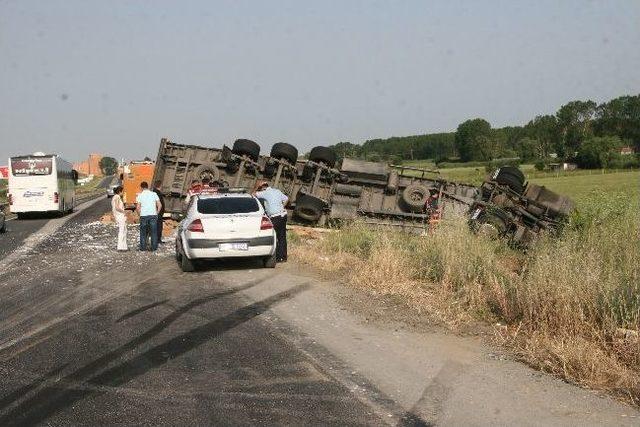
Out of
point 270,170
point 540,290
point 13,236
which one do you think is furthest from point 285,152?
point 540,290

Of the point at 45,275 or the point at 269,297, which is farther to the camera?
the point at 45,275

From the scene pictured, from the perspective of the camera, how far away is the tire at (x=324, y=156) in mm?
21141

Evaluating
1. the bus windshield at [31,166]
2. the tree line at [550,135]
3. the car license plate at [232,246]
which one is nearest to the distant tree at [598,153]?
the tree line at [550,135]

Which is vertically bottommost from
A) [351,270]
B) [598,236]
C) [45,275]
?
[45,275]

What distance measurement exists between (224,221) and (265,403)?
7734mm

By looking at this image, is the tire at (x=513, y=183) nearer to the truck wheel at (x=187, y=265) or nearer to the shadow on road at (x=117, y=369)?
the truck wheel at (x=187, y=265)

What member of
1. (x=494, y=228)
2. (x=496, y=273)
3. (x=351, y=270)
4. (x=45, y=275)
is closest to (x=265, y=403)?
(x=496, y=273)

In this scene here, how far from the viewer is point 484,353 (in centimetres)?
693

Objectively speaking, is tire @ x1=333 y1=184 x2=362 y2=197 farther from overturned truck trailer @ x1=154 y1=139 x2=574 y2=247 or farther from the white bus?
the white bus

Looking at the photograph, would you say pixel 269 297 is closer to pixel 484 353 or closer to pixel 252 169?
pixel 484 353

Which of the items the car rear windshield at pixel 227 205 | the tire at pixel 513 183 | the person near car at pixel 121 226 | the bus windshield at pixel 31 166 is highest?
the tire at pixel 513 183

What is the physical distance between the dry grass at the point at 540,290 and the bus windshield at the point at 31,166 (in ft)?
76.1

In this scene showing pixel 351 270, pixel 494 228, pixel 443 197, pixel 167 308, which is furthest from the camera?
pixel 443 197

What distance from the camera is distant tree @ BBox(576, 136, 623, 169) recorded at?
8644 centimetres
